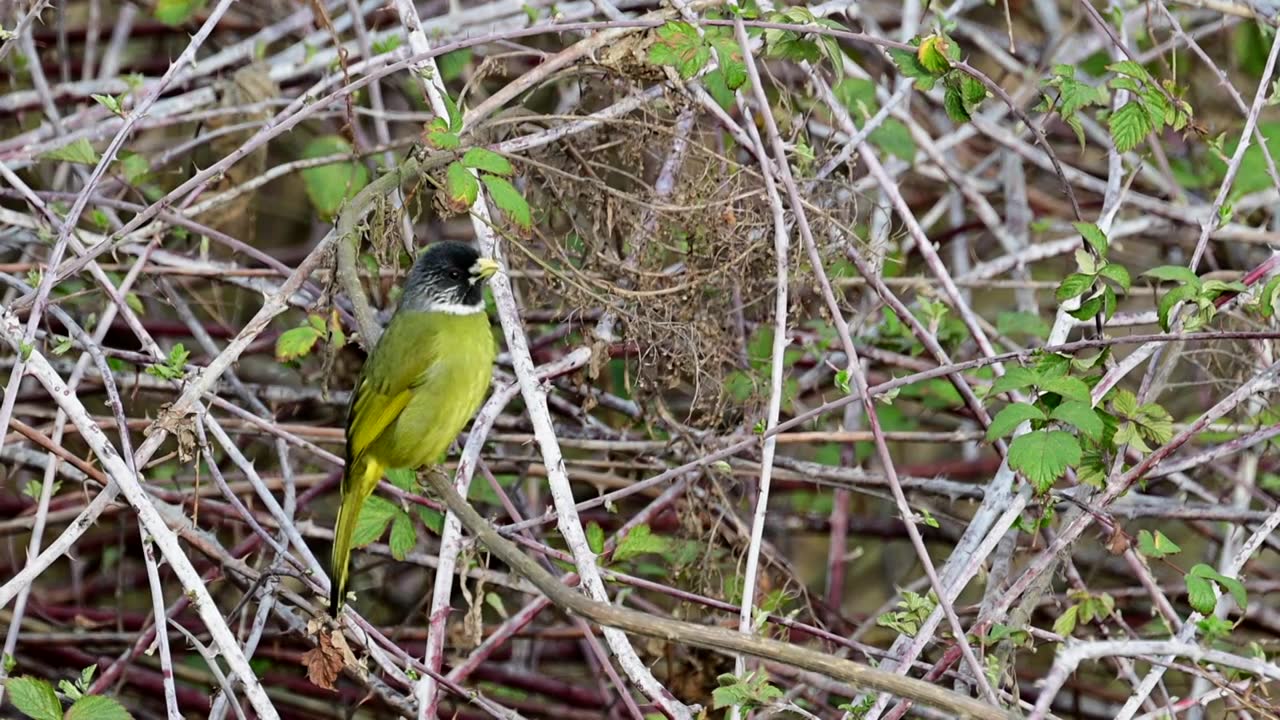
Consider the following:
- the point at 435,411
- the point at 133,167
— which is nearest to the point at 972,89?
the point at 435,411

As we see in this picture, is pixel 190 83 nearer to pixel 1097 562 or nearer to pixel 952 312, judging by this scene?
pixel 952 312

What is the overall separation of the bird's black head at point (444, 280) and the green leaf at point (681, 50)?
2.58 feet

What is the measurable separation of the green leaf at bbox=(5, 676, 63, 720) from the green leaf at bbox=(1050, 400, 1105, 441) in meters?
2.34

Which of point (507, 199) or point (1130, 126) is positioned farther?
point (1130, 126)

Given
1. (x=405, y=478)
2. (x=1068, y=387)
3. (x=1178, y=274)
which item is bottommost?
(x=405, y=478)

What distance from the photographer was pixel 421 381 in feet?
13.5

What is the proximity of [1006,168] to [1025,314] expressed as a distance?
4.28ft

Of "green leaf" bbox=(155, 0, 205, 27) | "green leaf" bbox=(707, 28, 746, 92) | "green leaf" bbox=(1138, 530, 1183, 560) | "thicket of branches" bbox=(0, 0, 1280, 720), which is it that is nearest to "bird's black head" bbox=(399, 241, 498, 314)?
"thicket of branches" bbox=(0, 0, 1280, 720)

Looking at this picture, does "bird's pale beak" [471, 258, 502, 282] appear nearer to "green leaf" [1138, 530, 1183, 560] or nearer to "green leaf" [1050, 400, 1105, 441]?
"green leaf" [1050, 400, 1105, 441]

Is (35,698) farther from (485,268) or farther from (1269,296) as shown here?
(1269,296)

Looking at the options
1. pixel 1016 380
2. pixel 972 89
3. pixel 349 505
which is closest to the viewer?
pixel 1016 380

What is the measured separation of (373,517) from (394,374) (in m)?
0.47

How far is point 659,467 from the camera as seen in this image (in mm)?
4793

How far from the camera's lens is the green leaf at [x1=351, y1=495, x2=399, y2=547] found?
166 inches
